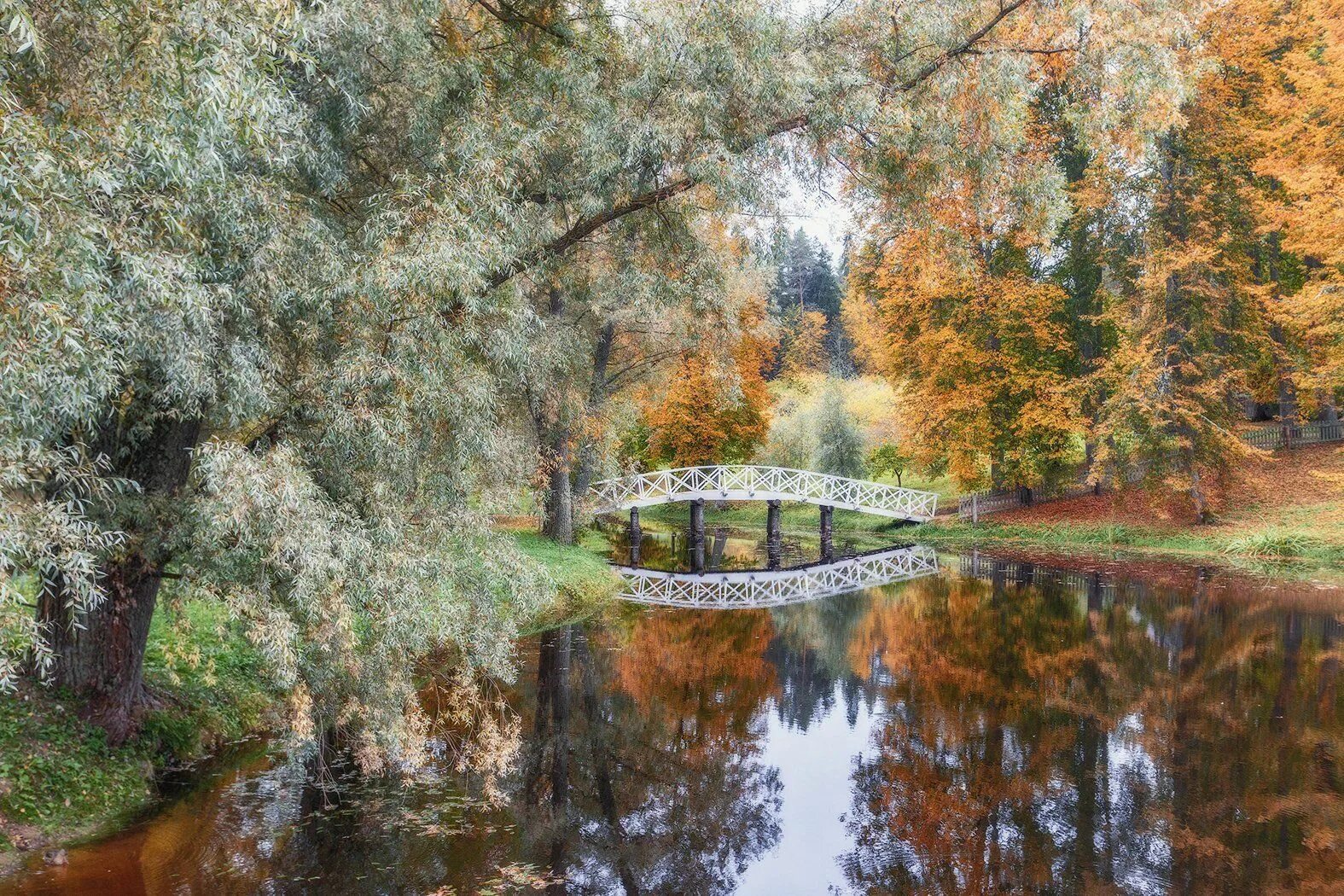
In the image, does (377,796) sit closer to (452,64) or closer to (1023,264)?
(452,64)

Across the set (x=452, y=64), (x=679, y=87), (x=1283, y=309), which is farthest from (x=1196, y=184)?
(x=452, y=64)

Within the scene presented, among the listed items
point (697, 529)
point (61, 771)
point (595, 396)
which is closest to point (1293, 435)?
point (697, 529)

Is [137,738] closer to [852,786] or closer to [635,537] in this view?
[852,786]

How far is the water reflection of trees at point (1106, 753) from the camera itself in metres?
6.38

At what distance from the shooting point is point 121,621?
282 inches

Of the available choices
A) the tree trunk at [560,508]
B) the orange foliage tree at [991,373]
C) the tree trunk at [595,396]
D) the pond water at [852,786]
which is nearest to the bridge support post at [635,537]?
the tree trunk at [595,396]

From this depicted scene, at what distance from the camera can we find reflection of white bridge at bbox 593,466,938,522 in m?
23.6

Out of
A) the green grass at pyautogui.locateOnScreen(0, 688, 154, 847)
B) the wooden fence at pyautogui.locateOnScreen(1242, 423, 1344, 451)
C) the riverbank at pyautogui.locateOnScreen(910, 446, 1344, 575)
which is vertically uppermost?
the wooden fence at pyautogui.locateOnScreen(1242, 423, 1344, 451)

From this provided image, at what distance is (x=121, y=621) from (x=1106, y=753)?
897 centimetres

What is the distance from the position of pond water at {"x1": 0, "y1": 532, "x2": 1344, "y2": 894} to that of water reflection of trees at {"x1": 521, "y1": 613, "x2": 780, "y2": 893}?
0.11 feet

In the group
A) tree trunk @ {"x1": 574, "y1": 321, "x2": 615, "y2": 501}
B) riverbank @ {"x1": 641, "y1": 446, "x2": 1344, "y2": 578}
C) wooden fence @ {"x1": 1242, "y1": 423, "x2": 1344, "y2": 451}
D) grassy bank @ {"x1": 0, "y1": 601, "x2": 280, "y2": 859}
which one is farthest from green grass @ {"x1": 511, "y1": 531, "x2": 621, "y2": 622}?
wooden fence @ {"x1": 1242, "y1": 423, "x2": 1344, "y2": 451}

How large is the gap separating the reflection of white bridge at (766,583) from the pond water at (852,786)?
4402 millimetres

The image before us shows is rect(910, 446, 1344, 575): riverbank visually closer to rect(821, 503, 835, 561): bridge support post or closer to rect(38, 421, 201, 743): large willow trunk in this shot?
rect(821, 503, 835, 561): bridge support post

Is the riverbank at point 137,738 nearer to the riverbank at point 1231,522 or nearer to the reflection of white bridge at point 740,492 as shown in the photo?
the reflection of white bridge at point 740,492
